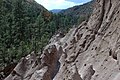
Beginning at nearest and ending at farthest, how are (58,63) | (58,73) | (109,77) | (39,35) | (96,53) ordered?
(109,77) → (96,53) → (58,73) → (58,63) → (39,35)

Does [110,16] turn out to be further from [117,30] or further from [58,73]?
[58,73]

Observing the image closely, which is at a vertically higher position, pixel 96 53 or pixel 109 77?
pixel 96 53

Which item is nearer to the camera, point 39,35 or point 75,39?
point 75,39

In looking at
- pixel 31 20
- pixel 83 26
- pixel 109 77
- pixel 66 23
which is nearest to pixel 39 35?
pixel 31 20

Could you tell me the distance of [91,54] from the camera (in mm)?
23016

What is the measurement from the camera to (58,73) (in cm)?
2586

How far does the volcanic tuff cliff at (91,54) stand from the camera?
63.0ft

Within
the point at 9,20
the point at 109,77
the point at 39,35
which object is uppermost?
the point at 9,20

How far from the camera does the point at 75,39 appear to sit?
28.4 meters

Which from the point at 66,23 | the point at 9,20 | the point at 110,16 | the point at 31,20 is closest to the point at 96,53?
the point at 110,16

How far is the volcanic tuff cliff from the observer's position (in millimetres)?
19188

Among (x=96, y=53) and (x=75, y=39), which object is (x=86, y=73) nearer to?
(x=96, y=53)

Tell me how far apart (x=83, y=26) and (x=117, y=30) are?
8.78 metres

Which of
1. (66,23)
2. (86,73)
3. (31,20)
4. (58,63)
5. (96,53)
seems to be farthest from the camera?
(66,23)
